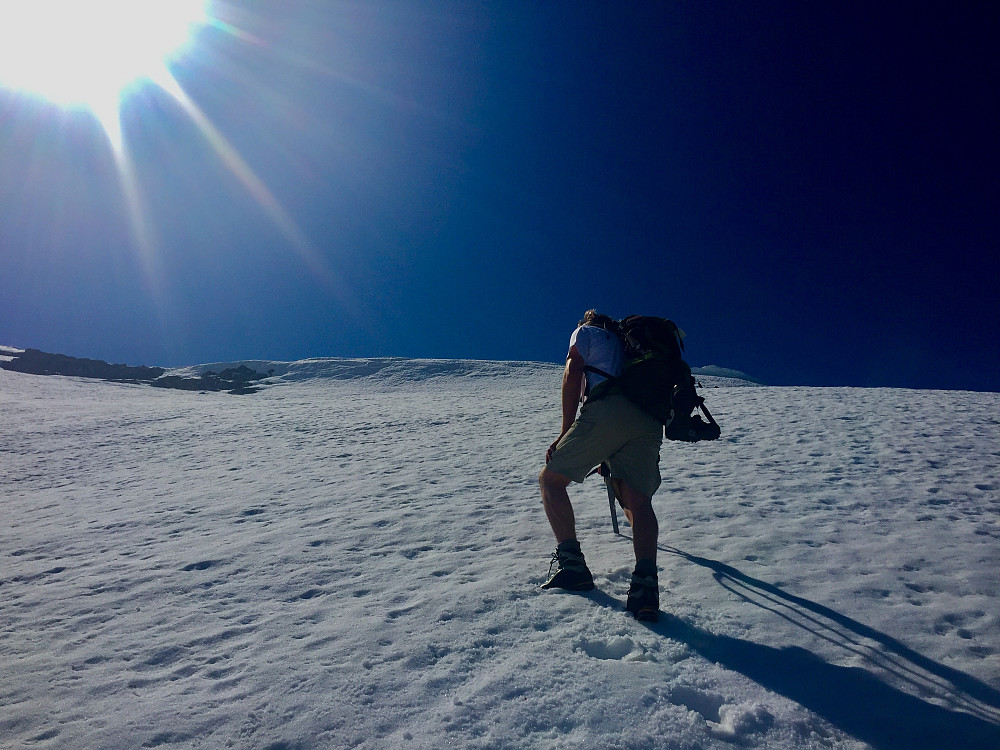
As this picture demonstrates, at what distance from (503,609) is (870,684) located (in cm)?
230

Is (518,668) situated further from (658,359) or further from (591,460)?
(658,359)

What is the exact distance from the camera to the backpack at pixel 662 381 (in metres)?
3.92

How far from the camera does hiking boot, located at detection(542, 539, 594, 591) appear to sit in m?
4.19

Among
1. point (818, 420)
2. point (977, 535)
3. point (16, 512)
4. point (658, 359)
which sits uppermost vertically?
point (658, 359)

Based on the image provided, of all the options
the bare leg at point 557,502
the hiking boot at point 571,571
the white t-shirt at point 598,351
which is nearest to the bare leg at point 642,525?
the bare leg at point 557,502

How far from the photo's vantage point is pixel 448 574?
4.90 metres

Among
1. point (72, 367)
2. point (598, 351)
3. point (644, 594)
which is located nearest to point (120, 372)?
point (72, 367)

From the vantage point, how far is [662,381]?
3.94 meters

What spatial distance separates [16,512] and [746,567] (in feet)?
33.5

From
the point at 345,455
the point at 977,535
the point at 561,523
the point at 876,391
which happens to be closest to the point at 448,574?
the point at 561,523

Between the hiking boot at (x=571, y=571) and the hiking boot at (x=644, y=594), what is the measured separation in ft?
1.57

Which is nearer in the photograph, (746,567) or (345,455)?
(746,567)

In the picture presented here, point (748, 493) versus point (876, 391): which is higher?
point (876, 391)

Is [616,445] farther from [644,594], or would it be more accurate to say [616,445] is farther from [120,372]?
[120,372]
